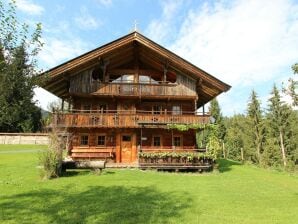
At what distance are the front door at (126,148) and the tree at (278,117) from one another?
29.4 meters

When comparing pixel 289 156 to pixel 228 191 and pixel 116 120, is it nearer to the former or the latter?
pixel 116 120

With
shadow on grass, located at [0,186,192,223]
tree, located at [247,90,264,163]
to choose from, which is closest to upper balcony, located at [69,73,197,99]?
shadow on grass, located at [0,186,192,223]

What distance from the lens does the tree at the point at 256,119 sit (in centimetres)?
4772

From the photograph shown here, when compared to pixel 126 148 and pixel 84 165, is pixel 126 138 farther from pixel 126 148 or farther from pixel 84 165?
pixel 84 165

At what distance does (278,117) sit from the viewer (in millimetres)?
47688

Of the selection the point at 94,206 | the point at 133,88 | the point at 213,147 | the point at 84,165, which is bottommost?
the point at 94,206

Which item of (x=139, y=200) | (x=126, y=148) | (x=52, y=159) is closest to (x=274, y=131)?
(x=126, y=148)

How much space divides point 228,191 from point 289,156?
40.1 meters

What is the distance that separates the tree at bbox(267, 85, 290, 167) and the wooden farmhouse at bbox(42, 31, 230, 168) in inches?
906

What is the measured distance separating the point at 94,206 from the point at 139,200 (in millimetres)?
1843

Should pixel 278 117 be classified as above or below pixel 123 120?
above

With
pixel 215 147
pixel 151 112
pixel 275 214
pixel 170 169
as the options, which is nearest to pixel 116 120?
pixel 151 112

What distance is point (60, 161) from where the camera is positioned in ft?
57.2

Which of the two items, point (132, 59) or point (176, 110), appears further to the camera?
point (132, 59)
